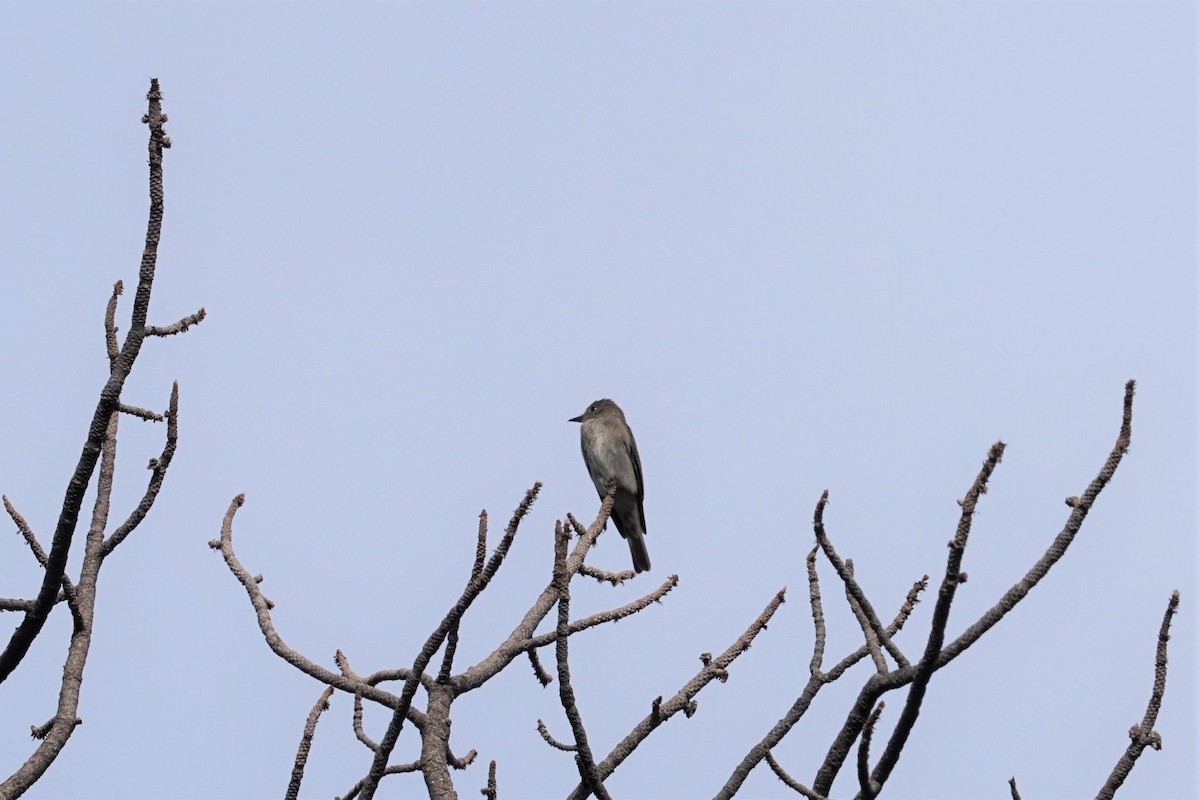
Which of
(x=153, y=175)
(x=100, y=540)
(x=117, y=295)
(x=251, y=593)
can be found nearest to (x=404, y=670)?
(x=251, y=593)

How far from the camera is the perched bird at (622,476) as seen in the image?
12266 millimetres

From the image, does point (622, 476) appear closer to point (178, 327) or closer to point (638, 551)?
point (638, 551)

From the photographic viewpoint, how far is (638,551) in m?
12.3

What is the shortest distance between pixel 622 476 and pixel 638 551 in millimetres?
666

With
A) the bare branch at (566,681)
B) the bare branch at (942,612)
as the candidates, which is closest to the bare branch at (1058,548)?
the bare branch at (942,612)

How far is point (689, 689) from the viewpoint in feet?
18.1

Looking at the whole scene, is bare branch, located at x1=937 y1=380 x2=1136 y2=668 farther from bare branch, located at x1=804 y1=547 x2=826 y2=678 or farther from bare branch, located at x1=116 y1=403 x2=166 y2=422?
bare branch, located at x1=116 y1=403 x2=166 y2=422

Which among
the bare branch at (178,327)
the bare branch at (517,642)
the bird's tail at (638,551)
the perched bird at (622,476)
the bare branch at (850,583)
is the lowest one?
the bare branch at (850,583)

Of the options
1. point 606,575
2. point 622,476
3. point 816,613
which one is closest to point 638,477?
point 622,476

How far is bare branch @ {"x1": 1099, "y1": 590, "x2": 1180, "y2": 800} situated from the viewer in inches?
168

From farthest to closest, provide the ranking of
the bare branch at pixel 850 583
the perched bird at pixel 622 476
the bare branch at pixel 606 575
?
the perched bird at pixel 622 476 < the bare branch at pixel 606 575 < the bare branch at pixel 850 583

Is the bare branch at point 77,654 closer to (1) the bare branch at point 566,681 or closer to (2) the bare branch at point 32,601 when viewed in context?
(2) the bare branch at point 32,601

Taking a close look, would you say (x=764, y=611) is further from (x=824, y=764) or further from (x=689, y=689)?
(x=824, y=764)

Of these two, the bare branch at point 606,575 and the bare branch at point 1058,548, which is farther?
the bare branch at point 606,575
